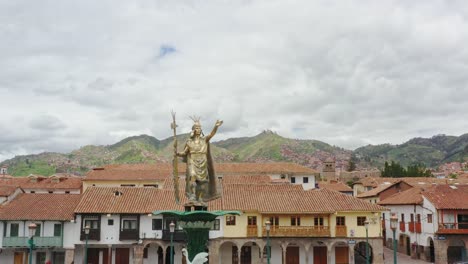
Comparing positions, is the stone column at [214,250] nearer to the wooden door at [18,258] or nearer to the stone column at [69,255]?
the stone column at [69,255]

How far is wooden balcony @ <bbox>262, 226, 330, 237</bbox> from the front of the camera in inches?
1656

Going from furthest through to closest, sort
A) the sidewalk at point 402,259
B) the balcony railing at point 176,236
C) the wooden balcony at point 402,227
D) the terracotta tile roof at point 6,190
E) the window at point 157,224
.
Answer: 1. the terracotta tile roof at point 6,190
2. the wooden balcony at point 402,227
3. the sidewalk at point 402,259
4. the window at point 157,224
5. the balcony railing at point 176,236

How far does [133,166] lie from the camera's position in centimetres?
7125

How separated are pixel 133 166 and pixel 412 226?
39673 millimetres

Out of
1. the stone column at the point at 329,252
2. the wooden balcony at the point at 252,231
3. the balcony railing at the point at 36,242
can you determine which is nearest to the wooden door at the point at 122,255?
the balcony railing at the point at 36,242

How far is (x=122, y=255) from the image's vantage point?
43688mm

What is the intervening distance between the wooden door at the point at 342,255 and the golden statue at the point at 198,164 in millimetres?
30814

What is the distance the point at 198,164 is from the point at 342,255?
32.0 meters

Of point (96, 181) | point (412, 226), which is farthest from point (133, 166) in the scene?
point (412, 226)

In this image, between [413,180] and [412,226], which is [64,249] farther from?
[413,180]

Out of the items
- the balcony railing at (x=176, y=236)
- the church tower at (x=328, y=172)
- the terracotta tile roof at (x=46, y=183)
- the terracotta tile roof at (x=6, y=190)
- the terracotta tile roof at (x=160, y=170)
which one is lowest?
the balcony railing at (x=176, y=236)

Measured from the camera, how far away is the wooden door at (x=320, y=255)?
43812mm

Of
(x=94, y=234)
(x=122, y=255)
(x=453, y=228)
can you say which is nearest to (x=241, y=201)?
(x=122, y=255)

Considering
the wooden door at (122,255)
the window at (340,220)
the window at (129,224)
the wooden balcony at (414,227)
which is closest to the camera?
the window at (129,224)
